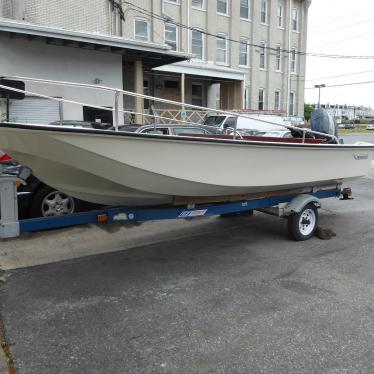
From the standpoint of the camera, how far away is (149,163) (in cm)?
426

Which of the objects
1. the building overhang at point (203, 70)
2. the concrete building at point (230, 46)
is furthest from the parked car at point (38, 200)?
the concrete building at point (230, 46)

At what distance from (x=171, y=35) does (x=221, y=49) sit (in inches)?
170

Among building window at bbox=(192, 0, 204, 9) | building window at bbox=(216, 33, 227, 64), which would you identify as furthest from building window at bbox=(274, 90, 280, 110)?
building window at bbox=(192, 0, 204, 9)

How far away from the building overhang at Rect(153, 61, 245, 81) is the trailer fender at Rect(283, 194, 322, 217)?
1453 cm

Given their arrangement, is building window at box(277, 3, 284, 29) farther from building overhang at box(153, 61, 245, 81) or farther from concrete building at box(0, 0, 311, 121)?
building overhang at box(153, 61, 245, 81)

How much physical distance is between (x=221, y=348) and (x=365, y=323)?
4.52ft

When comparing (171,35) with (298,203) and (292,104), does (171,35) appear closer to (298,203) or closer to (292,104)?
(292,104)

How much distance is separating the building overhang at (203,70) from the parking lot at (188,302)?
14.9m

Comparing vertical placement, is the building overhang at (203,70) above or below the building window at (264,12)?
below

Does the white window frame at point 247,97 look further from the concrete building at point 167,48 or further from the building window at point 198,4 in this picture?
the building window at point 198,4

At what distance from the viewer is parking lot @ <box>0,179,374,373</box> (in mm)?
3086

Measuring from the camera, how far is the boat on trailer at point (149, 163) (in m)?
3.88

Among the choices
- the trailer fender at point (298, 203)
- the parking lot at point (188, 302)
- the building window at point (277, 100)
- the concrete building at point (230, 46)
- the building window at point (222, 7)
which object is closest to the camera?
the parking lot at point (188, 302)

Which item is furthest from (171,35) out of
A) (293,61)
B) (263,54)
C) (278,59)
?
(293,61)
